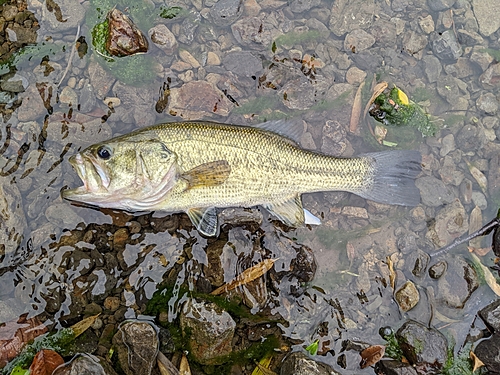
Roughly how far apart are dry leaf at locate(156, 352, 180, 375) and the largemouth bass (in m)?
1.57

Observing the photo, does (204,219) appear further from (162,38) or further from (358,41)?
(358,41)

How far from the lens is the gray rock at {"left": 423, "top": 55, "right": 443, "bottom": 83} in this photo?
574cm

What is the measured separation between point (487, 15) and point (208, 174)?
181 inches

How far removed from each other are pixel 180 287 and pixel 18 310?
191cm

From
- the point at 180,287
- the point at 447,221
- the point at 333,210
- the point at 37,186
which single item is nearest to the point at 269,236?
the point at 333,210

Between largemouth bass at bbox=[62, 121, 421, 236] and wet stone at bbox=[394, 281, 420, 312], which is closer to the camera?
largemouth bass at bbox=[62, 121, 421, 236]

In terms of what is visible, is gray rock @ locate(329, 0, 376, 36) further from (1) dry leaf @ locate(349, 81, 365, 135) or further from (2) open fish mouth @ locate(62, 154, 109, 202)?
(2) open fish mouth @ locate(62, 154, 109, 202)

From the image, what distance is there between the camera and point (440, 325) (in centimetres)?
529

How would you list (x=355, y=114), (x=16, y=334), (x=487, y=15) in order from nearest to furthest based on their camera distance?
(x=16, y=334), (x=355, y=114), (x=487, y=15)

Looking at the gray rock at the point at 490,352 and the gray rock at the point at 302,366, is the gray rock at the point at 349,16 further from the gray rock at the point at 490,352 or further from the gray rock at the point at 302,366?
the gray rock at the point at 490,352

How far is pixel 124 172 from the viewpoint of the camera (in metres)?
4.54

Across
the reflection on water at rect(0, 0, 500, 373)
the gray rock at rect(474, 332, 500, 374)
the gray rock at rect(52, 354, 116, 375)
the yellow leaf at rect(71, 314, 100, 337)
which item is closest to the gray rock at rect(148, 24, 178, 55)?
the reflection on water at rect(0, 0, 500, 373)

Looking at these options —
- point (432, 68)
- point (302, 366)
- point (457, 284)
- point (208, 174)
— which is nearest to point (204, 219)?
point (208, 174)

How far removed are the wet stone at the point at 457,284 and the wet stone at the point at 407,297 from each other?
0.35m
